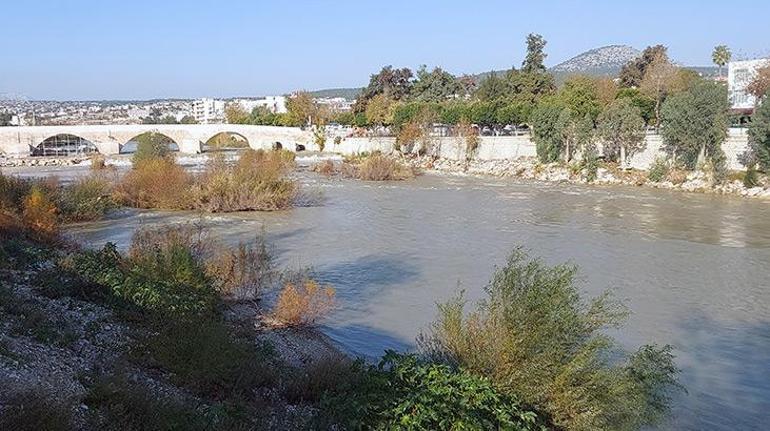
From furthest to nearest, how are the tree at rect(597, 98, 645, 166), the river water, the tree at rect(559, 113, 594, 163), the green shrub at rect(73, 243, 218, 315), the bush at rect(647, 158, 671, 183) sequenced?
the tree at rect(559, 113, 594, 163), the tree at rect(597, 98, 645, 166), the bush at rect(647, 158, 671, 183), the river water, the green shrub at rect(73, 243, 218, 315)

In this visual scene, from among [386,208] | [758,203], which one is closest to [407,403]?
[386,208]

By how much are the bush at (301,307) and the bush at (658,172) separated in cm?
2639

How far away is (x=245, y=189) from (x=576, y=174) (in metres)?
19.1

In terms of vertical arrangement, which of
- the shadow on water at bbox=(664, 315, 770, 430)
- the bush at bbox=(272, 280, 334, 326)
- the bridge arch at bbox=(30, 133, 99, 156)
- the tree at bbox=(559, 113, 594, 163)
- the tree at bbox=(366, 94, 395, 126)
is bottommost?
the shadow on water at bbox=(664, 315, 770, 430)

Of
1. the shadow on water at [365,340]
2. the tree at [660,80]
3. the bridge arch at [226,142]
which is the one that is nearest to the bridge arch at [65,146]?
the bridge arch at [226,142]

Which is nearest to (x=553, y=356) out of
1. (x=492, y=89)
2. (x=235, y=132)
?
(x=492, y=89)

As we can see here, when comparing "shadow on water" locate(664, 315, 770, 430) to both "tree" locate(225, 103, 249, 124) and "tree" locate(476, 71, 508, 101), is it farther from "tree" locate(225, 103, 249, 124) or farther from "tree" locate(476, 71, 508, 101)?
"tree" locate(225, 103, 249, 124)

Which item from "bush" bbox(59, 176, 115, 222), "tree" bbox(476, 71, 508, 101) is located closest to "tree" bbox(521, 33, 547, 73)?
"tree" bbox(476, 71, 508, 101)

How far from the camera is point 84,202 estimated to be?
24000 millimetres

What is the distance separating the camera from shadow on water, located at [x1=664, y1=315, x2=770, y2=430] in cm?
872

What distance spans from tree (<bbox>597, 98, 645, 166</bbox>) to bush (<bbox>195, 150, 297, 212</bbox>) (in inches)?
718

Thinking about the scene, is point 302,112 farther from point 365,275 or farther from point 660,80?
point 365,275

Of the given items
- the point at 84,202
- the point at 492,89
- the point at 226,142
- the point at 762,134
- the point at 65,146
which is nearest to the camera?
the point at 84,202

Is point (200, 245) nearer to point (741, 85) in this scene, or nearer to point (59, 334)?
point (59, 334)
